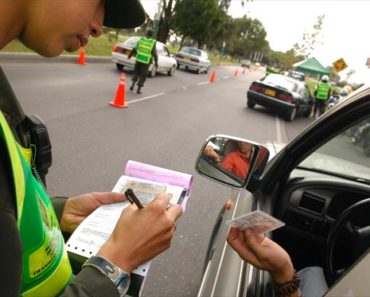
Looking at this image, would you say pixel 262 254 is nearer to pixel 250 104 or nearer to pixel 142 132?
pixel 142 132

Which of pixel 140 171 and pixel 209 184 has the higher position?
pixel 140 171

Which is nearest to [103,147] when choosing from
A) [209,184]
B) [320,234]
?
[209,184]

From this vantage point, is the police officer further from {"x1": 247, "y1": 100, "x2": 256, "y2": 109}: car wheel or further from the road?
{"x1": 247, "y1": 100, "x2": 256, "y2": 109}: car wheel

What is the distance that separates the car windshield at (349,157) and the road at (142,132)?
55.0 inches

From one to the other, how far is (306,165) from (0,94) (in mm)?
2213

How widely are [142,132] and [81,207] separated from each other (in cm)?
627

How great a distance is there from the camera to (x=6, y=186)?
85 cm

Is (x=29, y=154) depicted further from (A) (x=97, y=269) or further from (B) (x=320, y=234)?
(B) (x=320, y=234)

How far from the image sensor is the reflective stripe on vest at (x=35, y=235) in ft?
2.91

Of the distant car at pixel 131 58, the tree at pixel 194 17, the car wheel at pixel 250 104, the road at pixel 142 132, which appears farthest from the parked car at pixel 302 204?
the tree at pixel 194 17

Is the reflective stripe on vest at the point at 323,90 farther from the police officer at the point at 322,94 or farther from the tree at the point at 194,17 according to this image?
Answer: the tree at the point at 194,17

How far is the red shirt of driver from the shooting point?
2057 mm

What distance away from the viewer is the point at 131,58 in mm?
16000

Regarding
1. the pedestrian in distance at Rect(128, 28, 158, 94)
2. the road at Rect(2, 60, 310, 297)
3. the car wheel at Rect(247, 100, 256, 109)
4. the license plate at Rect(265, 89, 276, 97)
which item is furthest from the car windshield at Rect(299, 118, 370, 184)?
the car wheel at Rect(247, 100, 256, 109)
